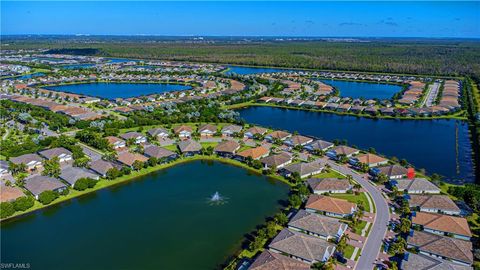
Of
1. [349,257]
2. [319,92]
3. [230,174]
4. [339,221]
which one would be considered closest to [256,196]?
[230,174]

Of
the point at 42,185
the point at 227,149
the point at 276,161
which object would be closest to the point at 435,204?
the point at 276,161

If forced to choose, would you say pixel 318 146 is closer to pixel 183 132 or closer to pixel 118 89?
pixel 183 132

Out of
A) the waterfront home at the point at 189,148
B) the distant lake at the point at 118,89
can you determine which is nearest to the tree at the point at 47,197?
the waterfront home at the point at 189,148

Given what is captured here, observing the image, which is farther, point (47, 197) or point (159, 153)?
point (159, 153)

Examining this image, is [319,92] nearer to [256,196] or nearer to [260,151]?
[260,151]

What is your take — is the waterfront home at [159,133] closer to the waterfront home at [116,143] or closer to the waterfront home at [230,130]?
the waterfront home at [116,143]

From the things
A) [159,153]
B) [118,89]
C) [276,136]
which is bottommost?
[159,153]
